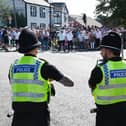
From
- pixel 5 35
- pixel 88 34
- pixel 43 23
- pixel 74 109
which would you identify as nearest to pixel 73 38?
pixel 88 34

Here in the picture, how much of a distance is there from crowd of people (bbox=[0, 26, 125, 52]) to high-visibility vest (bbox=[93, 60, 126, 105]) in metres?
24.4

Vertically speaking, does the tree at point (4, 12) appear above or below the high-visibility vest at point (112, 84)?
above

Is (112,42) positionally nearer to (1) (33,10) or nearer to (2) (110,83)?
(2) (110,83)

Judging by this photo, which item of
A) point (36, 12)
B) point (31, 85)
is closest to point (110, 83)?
point (31, 85)

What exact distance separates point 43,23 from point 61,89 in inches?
2808

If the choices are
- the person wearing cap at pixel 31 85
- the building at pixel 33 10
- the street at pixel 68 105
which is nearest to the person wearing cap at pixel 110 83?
the person wearing cap at pixel 31 85

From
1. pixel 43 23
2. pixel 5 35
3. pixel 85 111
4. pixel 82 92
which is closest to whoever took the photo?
pixel 85 111

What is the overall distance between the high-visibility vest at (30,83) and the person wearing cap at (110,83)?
1.73ft

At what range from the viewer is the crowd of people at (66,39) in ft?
95.6

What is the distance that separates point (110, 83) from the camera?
452 cm

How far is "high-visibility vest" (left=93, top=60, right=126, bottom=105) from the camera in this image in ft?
14.8

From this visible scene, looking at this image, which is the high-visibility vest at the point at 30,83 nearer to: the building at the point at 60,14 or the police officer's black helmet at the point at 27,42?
the police officer's black helmet at the point at 27,42

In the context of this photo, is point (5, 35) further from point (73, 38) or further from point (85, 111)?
point (85, 111)

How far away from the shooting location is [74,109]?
9039mm
